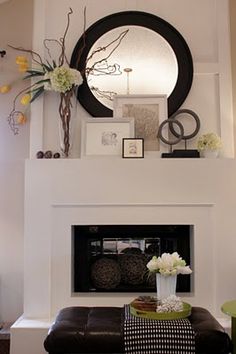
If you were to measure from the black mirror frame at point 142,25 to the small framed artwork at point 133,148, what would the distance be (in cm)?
37

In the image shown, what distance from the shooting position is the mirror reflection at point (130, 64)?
395 centimetres

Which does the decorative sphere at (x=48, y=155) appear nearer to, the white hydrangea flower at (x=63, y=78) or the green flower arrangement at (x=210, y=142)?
the white hydrangea flower at (x=63, y=78)

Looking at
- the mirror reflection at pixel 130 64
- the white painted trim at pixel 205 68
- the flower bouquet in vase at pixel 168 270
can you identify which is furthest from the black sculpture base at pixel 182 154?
the flower bouquet in vase at pixel 168 270

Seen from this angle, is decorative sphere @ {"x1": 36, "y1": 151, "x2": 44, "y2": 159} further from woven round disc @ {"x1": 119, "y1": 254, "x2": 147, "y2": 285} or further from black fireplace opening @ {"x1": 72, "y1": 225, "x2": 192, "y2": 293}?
woven round disc @ {"x1": 119, "y1": 254, "x2": 147, "y2": 285}

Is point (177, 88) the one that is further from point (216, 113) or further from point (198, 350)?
point (198, 350)

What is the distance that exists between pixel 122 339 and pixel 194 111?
229 centimetres

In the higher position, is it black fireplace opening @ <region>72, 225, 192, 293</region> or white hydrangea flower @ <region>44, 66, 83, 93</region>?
white hydrangea flower @ <region>44, 66, 83, 93</region>

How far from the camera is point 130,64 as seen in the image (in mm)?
3977

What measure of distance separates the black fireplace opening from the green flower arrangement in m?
0.71

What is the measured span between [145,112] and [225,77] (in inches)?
31.0

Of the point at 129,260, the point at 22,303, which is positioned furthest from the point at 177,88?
the point at 22,303

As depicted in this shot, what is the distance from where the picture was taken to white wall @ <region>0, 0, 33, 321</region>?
12.6 ft

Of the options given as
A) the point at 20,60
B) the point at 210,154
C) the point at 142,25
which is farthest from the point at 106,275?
the point at 142,25

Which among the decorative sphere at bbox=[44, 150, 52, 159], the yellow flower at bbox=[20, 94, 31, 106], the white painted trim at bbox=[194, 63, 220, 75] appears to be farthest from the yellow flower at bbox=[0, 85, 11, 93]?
the white painted trim at bbox=[194, 63, 220, 75]
